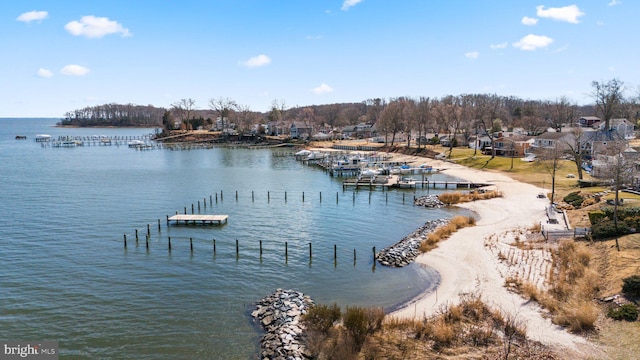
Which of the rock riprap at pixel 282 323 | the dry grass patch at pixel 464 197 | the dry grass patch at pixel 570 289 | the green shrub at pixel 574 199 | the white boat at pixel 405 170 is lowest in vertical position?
the rock riprap at pixel 282 323

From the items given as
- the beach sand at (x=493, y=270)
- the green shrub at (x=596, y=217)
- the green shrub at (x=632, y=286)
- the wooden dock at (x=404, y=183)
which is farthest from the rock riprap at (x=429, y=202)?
the green shrub at (x=632, y=286)

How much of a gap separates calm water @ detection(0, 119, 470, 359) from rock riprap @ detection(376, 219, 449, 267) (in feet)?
3.93

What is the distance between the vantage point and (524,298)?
26188mm

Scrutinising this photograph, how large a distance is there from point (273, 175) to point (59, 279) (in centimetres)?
5806

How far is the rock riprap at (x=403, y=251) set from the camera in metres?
35.5

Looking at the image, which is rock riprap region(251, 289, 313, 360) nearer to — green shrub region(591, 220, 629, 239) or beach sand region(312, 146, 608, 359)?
beach sand region(312, 146, 608, 359)

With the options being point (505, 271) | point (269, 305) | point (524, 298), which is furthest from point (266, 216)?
point (524, 298)

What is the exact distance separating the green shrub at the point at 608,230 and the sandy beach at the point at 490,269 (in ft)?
19.9

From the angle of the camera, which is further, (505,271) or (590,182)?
(590,182)

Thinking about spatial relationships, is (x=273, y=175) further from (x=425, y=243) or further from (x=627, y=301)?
(x=627, y=301)

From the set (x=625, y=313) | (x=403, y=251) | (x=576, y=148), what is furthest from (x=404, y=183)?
(x=625, y=313)

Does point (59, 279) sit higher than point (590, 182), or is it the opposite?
point (590, 182)

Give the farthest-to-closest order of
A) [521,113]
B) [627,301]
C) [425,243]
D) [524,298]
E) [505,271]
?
[521,113], [425,243], [505,271], [524,298], [627,301]

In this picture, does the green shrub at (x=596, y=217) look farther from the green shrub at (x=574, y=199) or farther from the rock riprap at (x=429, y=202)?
the rock riprap at (x=429, y=202)
